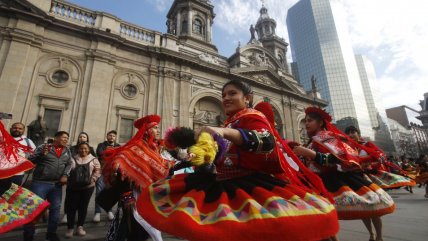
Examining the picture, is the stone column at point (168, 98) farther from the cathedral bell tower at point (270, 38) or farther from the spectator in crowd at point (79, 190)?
the cathedral bell tower at point (270, 38)

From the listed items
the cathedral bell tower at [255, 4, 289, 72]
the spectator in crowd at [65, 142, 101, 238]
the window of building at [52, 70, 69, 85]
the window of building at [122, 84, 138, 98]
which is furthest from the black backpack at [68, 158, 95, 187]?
the cathedral bell tower at [255, 4, 289, 72]

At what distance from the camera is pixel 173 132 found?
1.58 m

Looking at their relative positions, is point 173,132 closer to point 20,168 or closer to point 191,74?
point 20,168

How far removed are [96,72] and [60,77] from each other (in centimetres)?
202

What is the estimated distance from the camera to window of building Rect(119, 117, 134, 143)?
14523 mm

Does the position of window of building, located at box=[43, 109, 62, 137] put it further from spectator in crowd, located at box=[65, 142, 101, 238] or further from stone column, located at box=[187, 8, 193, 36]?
stone column, located at box=[187, 8, 193, 36]

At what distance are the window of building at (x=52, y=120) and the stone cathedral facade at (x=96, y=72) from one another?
0.05 m

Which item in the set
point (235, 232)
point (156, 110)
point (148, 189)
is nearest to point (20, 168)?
point (148, 189)

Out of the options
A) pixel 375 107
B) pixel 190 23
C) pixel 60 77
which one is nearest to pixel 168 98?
pixel 60 77

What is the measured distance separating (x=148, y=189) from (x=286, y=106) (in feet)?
82.5

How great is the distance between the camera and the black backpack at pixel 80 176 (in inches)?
166

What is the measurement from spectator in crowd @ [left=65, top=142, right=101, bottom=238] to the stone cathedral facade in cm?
942

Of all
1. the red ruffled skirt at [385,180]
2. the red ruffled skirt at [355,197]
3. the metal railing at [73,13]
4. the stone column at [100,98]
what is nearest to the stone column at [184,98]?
the stone column at [100,98]

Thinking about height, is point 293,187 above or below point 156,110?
below
